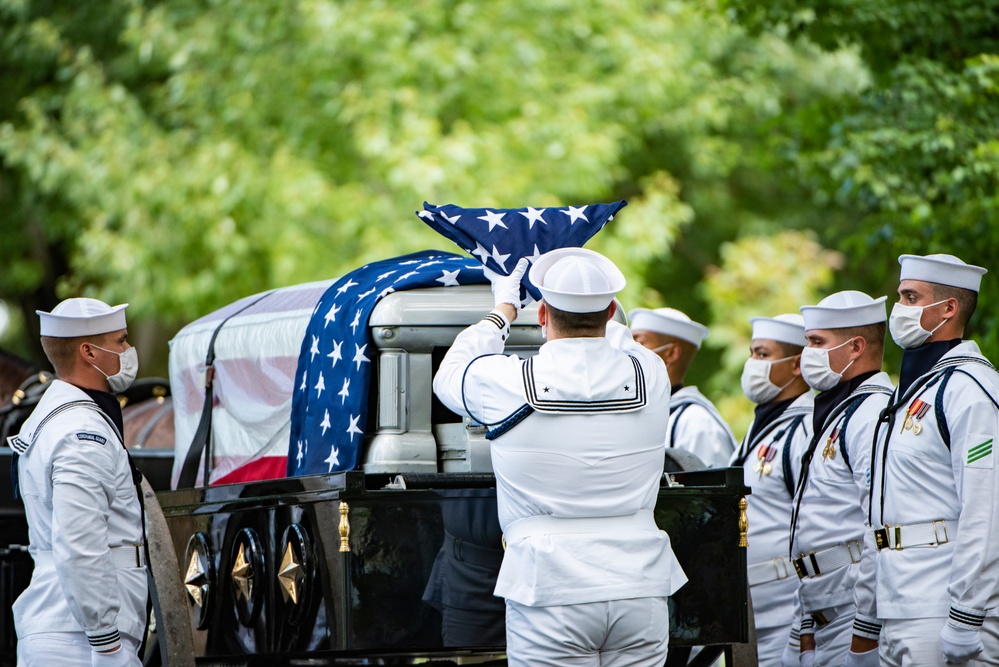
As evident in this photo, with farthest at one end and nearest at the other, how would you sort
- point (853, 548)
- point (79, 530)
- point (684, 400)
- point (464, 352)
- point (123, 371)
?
point (684, 400) < point (853, 548) < point (123, 371) < point (79, 530) < point (464, 352)

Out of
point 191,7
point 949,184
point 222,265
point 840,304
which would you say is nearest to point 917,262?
point 840,304

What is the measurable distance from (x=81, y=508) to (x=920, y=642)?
10.4 feet

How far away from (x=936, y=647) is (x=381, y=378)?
8.11ft

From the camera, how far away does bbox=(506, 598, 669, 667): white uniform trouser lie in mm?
4805

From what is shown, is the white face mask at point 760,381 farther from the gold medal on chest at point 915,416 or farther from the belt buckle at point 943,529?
the belt buckle at point 943,529

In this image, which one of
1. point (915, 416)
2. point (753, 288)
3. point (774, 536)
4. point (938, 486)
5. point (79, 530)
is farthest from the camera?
point (753, 288)

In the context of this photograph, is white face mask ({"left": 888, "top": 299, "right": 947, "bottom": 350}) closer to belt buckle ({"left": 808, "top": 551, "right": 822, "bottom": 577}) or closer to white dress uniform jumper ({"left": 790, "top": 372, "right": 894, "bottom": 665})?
white dress uniform jumper ({"left": 790, "top": 372, "right": 894, "bottom": 665})

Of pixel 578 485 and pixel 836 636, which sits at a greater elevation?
pixel 578 485

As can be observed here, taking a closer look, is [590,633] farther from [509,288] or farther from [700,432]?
[700,432]

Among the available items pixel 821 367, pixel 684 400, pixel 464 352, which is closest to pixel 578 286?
pixel 464 352

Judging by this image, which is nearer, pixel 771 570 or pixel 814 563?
pixel 814 563

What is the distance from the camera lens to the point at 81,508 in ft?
17.9

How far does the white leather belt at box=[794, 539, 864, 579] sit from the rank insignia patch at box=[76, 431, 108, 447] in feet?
10.5

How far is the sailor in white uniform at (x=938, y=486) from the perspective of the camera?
17.2 ft
